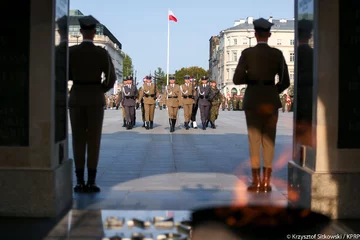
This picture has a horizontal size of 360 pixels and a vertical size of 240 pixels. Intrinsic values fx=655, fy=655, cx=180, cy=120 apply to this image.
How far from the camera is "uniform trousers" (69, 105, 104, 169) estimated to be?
24.7 feet

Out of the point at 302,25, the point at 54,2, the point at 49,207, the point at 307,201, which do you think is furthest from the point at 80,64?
the point at 307,201

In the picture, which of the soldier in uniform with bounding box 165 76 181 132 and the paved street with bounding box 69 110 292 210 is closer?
the paved street with bounding box 69 110 292 210

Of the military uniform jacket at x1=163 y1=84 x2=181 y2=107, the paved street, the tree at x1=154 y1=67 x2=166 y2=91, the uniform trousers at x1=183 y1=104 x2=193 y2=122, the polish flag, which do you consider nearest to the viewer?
the paved street

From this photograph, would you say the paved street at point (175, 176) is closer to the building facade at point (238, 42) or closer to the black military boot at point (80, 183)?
the black military boot at point (80, 183)

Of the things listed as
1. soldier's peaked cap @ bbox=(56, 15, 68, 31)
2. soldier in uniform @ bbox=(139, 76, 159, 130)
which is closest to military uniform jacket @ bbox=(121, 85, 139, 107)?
soldier in uniform @ bbox=(139, 76, 159, 130)

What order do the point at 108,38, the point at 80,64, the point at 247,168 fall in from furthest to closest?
the point at 108,38, the point at 247,168, the point at 80,64

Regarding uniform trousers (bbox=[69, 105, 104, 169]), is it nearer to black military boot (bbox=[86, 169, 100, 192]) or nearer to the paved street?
black military boot (bbox=[86, 169, 100, 192])

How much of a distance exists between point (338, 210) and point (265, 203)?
2.92ft

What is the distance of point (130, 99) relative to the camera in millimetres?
23281

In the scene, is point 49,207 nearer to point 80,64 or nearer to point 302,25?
point 80,64

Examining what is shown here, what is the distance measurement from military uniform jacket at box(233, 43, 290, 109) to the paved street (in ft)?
3.57

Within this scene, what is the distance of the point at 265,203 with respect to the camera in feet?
22.5

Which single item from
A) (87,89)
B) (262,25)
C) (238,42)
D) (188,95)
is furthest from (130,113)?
(238,42)

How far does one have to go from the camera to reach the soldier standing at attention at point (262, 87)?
24.8ft
